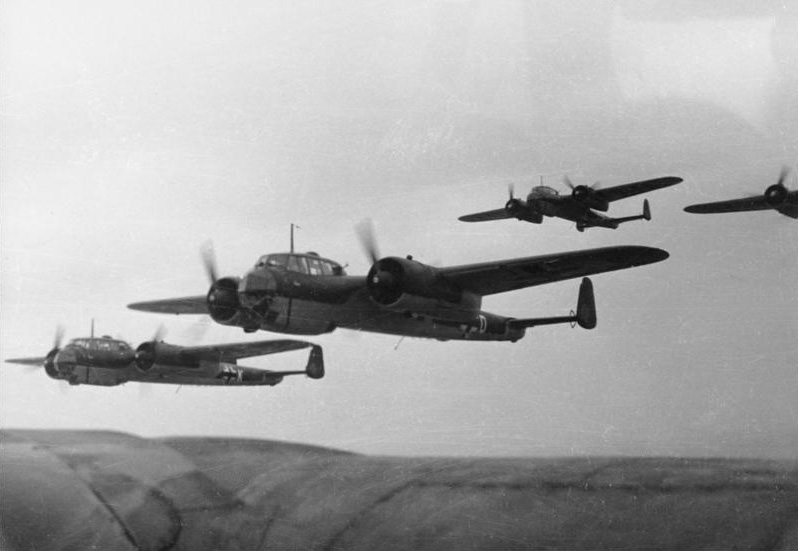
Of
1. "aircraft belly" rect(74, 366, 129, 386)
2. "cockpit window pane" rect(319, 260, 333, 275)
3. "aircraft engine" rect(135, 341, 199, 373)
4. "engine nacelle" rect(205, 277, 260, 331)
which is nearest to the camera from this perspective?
"engine nacelle" rect(205, 277, 260, 331)

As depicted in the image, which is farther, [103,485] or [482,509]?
[103,485]

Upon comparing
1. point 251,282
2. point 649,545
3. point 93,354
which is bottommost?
point 649,545

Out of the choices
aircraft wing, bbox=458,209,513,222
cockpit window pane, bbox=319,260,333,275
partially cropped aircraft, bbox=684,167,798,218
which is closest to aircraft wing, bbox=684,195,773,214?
partially cropped aircraft, bbox=684,167,798,218

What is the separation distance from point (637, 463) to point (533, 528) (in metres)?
1.70

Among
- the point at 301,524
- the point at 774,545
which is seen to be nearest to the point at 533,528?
the point at 774,545

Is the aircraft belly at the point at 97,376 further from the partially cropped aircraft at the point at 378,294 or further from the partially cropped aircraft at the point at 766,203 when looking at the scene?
the partially cropped aircraft at the point at 766,203

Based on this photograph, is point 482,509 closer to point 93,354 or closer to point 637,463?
point 637,463

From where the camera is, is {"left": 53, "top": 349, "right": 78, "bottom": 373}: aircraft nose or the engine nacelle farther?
{"left": 53, "top": 349, "right": 78, "bottom": 373}: aircraft nose

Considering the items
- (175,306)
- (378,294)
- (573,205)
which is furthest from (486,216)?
(175,306)

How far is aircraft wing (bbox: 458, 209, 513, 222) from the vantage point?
1138cm

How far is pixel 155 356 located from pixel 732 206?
13.1 meters

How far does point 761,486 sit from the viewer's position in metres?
7.78

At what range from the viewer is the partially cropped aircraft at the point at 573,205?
44.7 ft

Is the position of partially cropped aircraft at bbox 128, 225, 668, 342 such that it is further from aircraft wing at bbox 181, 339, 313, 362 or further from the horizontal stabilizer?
aircraft wing at bbox 181, 339, 313, 362
